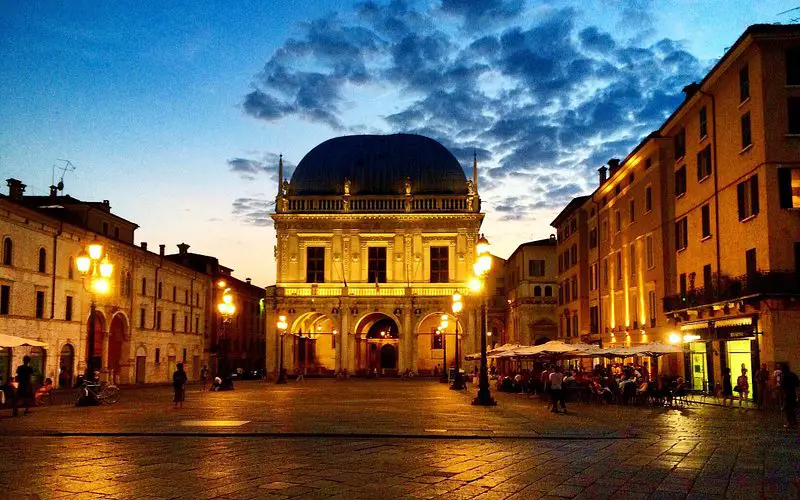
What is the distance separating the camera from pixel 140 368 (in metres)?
59.1

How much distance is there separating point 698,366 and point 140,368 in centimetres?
3902

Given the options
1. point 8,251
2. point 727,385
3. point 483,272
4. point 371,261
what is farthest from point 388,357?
point 483,272

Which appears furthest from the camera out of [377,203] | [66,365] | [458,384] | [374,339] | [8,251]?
[374,339]

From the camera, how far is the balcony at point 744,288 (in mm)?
28781

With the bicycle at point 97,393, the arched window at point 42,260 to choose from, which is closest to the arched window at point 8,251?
the arched window at point 42,260

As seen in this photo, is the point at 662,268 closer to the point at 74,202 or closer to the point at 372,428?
the point at 372,428

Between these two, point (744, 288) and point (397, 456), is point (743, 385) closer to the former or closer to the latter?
point (744, 288)

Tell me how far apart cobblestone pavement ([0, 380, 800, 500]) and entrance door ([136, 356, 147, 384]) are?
113 feet

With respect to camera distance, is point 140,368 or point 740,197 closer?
point 740,197

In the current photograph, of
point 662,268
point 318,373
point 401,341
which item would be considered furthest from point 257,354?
point 662,268

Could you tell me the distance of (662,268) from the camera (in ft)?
134

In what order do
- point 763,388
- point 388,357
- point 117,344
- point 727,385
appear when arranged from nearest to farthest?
point 763,388 < point 727,385 < point 117,344 < point 388,357

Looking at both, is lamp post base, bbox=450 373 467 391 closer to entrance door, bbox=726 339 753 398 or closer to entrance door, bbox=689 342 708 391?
entrance door, bbox=689 342 708 391

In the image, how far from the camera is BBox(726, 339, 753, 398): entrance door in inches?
1260
